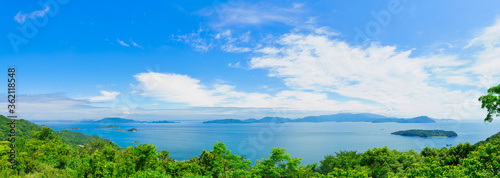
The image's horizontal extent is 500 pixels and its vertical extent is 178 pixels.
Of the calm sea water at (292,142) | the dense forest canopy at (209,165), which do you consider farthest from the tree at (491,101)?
the calm sea water at (292,142)

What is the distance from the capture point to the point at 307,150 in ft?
239

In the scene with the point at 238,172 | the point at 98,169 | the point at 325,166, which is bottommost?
the point at 325,166

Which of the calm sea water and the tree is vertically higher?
the tree

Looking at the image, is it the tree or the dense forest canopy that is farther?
the tree

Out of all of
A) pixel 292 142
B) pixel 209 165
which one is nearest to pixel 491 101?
pixel 209 165

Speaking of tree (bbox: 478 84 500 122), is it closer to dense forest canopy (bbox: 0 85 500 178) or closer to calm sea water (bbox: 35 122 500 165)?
dense forest canopy (bbox: 0 85 500 178)

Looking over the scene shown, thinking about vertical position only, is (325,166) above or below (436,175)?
below

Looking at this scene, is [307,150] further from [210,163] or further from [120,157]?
[120,157]

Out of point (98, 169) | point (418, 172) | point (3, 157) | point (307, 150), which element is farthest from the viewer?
point (307, 150)

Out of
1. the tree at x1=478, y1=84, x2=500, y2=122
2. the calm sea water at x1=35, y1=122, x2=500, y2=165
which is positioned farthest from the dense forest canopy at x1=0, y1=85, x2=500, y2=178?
the calm sea water at x1=35, y1=122, x2=500, y2=165

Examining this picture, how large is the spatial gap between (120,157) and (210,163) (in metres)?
5.54

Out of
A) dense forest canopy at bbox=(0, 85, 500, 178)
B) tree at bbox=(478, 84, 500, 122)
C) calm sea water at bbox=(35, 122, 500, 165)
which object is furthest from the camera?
calm sea water at bbox=(35, 122, 500, 165)

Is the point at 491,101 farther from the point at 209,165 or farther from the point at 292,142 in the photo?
the point at 292,142

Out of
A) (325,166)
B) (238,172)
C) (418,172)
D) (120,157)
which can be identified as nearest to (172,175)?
(120,157)
